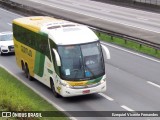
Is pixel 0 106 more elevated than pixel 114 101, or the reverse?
pixel 0 106

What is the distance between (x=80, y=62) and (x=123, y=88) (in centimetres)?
302

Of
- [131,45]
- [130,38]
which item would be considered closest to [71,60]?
[130,38]

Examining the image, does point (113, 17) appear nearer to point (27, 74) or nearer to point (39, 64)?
point (27, 74)

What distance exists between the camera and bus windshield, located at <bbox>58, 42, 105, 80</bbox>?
1989cm

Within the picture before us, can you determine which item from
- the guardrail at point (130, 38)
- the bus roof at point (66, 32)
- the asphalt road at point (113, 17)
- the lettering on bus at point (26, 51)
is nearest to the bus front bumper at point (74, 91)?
the bus roof at point (66, 32)

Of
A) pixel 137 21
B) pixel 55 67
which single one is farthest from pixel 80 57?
pixel 137 21

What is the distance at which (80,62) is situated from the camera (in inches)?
787

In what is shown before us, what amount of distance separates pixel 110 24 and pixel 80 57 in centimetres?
2137

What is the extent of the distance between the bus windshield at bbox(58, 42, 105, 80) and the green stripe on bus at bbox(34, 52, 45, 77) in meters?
2.38

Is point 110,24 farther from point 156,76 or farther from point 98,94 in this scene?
point 98,94

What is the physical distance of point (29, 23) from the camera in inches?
963

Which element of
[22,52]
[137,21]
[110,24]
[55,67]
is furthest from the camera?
[137,21]

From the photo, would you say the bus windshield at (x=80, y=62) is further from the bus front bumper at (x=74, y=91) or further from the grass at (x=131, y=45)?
the grass at (x=131, y=45)

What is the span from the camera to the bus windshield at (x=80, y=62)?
1989 centimetres
